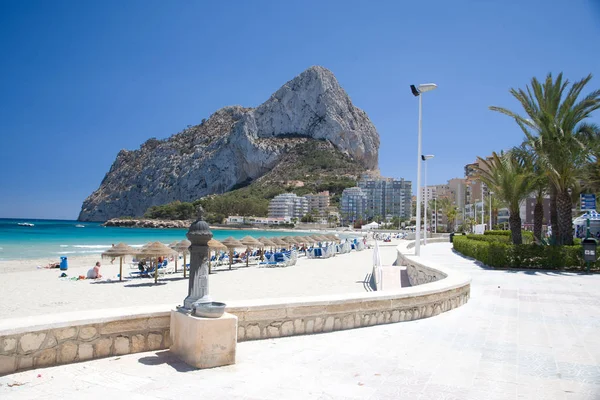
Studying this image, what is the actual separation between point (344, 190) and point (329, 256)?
120444 mm

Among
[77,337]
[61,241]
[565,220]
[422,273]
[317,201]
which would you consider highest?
[317,201]

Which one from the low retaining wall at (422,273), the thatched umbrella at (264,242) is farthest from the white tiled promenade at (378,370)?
the thatched umbrella at (264,242)

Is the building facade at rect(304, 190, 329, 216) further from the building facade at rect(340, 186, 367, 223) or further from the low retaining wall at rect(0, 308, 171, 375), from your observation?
the low retaining wall at rect(0, 308, 171, 375)

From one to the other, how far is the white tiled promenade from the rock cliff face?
150 m

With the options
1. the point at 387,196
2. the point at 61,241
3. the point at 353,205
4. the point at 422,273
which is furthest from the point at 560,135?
the point at 387,196

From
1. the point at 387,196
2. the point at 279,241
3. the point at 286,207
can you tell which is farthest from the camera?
the point at 387,196

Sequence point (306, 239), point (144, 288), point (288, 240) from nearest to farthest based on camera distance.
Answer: point (144, 288) → point (288, 240) → point (306, 239)

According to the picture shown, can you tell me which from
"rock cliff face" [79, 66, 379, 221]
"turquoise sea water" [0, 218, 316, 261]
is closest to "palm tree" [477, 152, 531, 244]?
"turquoise sea water" [0, 218, 316, 261]

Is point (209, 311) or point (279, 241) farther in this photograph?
point (279, 241)

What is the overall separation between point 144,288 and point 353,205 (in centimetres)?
13510

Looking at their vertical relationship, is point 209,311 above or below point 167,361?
above

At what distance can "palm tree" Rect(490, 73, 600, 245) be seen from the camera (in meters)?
16.2

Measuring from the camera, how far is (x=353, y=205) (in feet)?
490

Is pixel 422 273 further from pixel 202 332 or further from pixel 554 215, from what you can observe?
pixel 554 215
